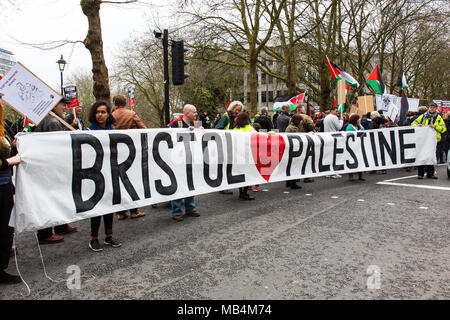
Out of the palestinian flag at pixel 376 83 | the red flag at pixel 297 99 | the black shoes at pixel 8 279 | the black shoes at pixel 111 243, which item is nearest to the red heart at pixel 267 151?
the black shoes at pixel 111 243

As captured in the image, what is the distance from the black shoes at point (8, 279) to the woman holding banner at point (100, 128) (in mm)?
924

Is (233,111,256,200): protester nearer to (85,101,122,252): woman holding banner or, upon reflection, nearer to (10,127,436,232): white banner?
(10,127,436,232): white banner

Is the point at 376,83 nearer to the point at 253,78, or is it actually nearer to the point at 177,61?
the point at 253,78

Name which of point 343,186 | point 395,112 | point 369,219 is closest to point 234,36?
point 395,112

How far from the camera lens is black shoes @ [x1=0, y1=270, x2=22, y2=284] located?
3.33 meters

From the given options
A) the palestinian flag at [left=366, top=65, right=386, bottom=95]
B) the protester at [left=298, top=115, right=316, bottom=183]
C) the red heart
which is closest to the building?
the red heart

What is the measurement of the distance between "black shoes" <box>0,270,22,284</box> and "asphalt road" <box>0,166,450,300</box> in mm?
63

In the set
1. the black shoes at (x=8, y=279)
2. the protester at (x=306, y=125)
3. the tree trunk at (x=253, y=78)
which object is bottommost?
the black shoes at (x=8, y=279)

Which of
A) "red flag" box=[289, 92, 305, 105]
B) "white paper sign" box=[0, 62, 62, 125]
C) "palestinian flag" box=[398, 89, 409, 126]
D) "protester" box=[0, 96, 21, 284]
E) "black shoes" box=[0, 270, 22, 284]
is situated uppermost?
"red flag" box=[289, 92, 305, 105]

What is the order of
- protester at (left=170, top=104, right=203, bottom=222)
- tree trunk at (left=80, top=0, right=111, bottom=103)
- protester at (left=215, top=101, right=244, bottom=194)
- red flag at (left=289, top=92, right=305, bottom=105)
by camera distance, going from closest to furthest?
1. protester at (left=170, top=104, right=203, bottom=222)
2. protester at (left=215, top=101, right=244, bottom=194)
3. tree trunk at (left=80, top=0, right=111, bottom=103)
4. red flag at (left=289, top=92, right=305, bottom=105)

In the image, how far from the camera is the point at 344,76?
12.9 meters

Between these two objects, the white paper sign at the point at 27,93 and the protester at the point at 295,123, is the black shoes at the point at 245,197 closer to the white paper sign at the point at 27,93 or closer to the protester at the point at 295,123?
the protester at the point at 295,123

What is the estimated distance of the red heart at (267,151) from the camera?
6660 mm

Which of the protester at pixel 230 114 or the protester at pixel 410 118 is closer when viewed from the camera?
the protester at pixel 230 114
